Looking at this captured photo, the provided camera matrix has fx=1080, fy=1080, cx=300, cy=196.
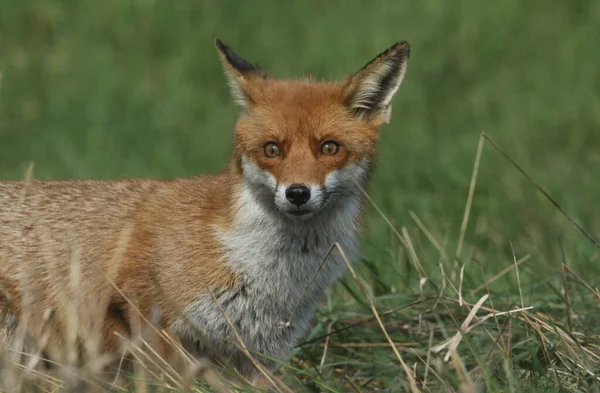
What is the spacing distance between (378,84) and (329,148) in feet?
1.89

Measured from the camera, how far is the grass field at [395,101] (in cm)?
960

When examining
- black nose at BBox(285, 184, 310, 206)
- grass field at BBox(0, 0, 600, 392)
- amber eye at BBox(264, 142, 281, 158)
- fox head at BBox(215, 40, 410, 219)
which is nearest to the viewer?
black nose at BBox(285, 184, 310, 206)

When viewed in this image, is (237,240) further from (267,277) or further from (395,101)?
(395,101)

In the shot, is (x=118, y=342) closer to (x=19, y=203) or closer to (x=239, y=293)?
(x=239, y=293)

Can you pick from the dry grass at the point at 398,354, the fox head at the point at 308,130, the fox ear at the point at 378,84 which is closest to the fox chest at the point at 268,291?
the dry grass at the point at 398,354

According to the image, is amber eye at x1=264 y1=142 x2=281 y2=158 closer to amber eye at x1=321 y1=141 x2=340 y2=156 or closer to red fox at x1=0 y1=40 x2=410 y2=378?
red fox at x1=0 y1=40 x2=410 y2=378

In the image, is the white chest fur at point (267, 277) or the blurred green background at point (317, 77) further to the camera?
the blurred green background at point (317, 77)

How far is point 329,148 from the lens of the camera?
5863mm

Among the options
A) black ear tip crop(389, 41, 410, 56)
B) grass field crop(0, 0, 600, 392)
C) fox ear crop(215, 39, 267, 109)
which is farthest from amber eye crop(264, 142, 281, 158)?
grass field crop(0, 0, 600, 392)

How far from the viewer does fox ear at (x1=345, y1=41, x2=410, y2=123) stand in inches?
237


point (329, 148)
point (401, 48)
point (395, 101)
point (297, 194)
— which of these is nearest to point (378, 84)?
point (401, 48)

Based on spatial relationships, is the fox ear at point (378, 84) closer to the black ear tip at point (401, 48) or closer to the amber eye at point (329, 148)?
the black ear tip at point (401, 48)

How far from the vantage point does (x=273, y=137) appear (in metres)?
5.83

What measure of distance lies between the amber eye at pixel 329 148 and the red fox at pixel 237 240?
1 cm
